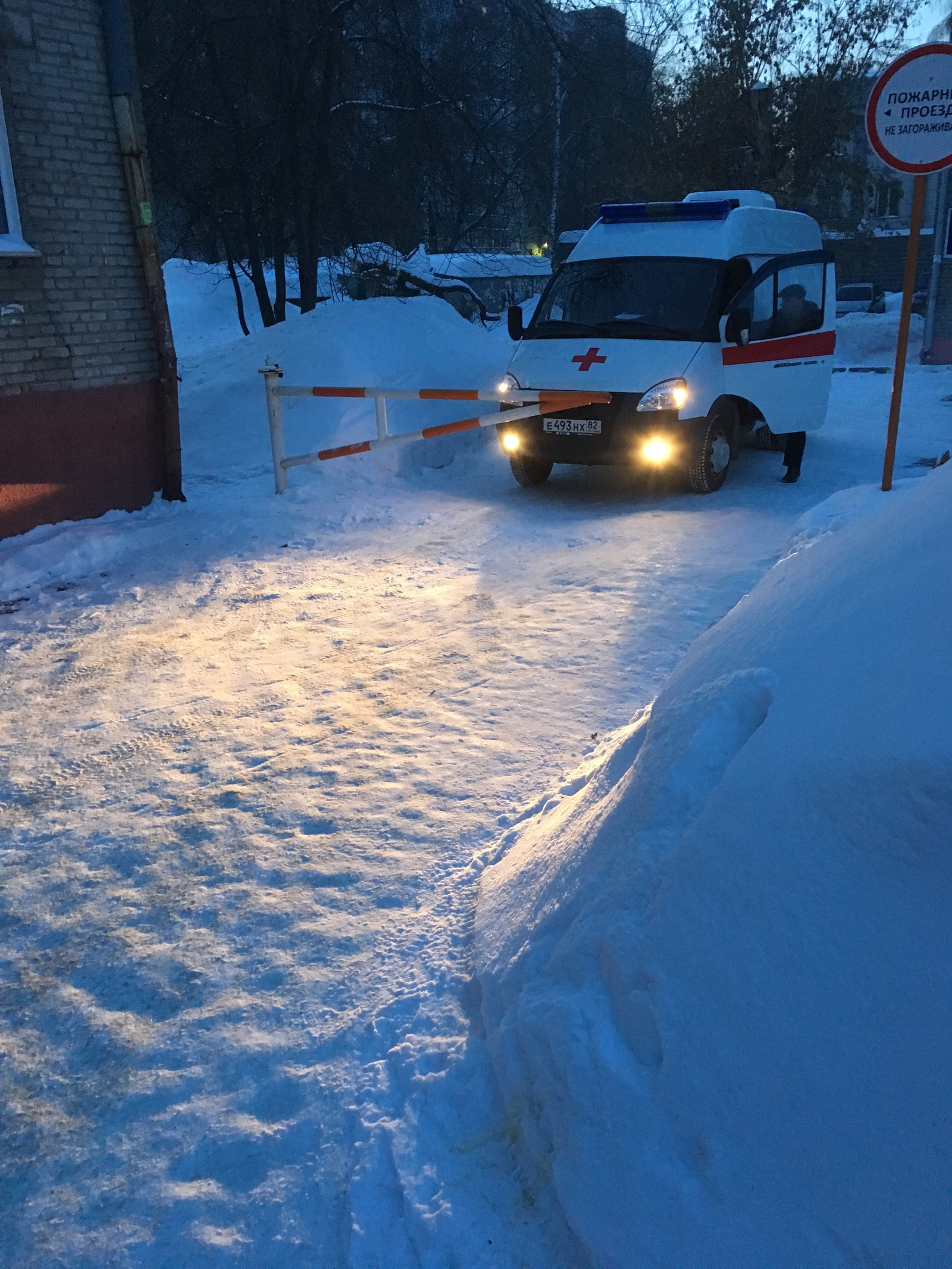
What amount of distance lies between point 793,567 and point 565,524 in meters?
5.01

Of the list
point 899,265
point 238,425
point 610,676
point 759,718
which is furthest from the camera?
point 899,265

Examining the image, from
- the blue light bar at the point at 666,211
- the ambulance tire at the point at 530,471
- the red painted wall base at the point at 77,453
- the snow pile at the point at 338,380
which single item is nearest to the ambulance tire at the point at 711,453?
the ambulance tire at the point at 530,471

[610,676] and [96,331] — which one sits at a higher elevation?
[96,331]

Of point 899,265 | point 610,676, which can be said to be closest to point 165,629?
point 610,676

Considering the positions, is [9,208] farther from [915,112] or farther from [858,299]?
[858,299]

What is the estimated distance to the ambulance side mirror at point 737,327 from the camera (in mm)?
8375

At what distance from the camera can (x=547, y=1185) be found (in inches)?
80.0

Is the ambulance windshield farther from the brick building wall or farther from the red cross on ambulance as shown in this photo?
the brick building wall

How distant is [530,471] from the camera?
9242mm

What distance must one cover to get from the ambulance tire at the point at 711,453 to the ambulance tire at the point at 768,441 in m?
2.02

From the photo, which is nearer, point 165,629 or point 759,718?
point 759,718

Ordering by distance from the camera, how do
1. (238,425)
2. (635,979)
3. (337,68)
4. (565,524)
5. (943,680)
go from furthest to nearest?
(337,68)
(238,425)
(565,524)
(635,979)
(943,680)

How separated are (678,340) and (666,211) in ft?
5.11

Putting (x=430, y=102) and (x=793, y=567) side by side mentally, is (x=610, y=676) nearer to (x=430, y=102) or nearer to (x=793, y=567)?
(x=793, y=567)
